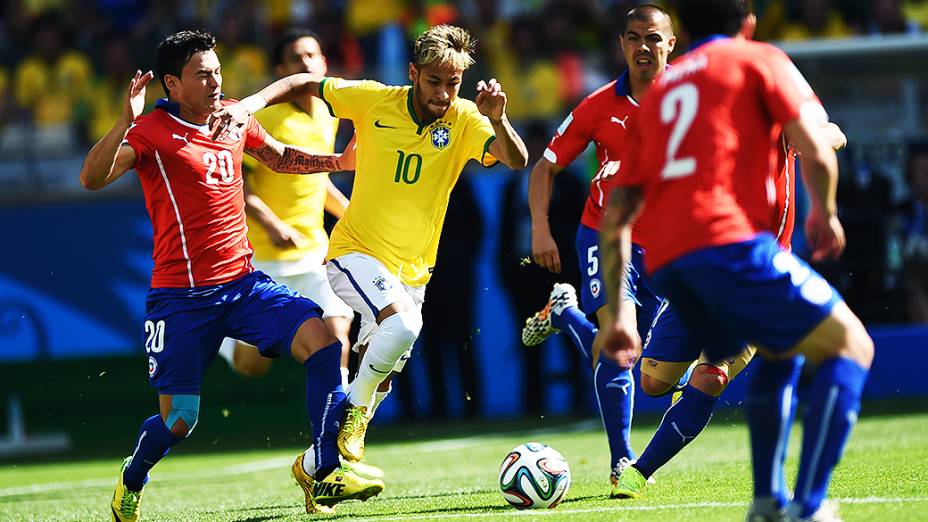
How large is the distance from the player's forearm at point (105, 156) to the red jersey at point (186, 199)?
0.25m

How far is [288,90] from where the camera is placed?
765 centimetres

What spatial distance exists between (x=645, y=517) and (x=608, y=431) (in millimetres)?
1585

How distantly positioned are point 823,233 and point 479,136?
10.4 ft

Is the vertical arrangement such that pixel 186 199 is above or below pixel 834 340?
below

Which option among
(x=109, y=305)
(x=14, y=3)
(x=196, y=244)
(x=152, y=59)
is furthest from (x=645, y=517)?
(x=14, y=3)

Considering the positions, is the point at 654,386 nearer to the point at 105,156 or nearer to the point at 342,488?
the point at 342,488

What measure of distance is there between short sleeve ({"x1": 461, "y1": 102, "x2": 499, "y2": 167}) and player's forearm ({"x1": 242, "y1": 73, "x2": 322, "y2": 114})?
904 mm

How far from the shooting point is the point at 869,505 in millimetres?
5902

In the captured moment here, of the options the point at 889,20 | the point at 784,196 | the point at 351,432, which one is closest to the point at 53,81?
the point at 889,20

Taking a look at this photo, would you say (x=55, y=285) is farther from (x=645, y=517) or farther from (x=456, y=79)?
(x=645, y=517)

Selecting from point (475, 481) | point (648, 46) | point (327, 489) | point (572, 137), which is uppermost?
point (648, 46)

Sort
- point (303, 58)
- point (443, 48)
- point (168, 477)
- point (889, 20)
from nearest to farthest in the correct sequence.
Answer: point (443, 48)
point (303, 58)
point (168, 477)
point (889, 20)

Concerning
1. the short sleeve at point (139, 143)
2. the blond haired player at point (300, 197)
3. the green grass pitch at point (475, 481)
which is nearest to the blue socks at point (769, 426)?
the green grass pitch at point (475, 481)

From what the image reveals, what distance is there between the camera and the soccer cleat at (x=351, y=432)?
718 centimetres
